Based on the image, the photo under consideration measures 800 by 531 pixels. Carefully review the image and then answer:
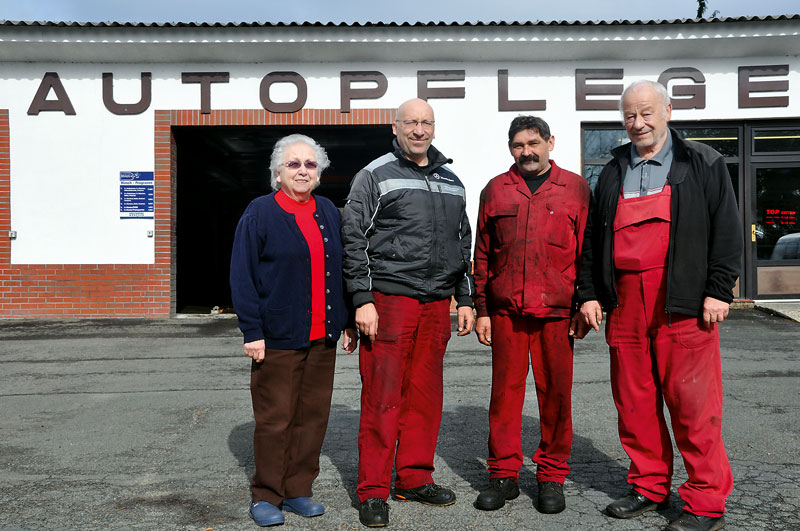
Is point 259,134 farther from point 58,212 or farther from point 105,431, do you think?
point 105,431

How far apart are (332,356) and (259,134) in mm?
10485

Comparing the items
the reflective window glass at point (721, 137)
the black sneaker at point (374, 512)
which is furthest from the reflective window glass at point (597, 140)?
the black sneaker at point (374, 512)

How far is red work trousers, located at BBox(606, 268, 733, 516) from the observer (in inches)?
126

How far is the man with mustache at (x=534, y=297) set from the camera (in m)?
3.51

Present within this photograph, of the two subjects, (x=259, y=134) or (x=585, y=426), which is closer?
(x=585, y=426)

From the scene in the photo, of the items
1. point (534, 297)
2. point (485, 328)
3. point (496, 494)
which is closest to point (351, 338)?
point (485, 328)

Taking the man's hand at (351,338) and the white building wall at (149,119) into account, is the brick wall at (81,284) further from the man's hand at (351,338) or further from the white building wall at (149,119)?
the man's hand at (351,338)

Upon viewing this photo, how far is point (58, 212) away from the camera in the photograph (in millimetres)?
11109

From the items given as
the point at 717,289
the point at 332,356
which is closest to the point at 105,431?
the point at 332,356

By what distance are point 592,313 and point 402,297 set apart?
94 cm

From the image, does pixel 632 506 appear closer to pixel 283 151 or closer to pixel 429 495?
pixel 429 495

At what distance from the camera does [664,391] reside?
337 centimetres

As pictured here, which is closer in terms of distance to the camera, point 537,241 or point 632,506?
point 632,506

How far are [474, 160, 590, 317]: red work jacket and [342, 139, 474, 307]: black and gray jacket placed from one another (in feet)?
0.86
